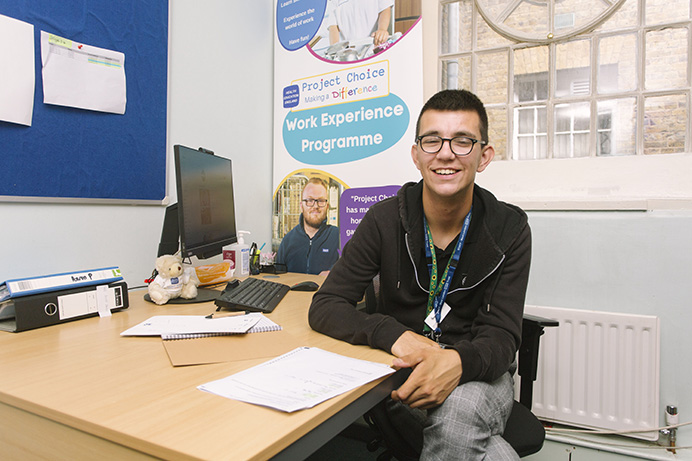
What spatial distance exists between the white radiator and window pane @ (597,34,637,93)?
3.27 ft

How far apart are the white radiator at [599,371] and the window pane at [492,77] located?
3.43ft

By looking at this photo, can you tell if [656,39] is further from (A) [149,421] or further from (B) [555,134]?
(A) [149,421]

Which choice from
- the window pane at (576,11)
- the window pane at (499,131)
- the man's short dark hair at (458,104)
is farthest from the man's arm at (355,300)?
the window pane at (576,11)

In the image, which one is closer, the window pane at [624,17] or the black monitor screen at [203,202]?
the black monitor screen at [203,202]

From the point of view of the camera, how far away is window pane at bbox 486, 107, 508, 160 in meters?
2.06

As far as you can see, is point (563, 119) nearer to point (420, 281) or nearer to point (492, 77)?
point (492, 77)

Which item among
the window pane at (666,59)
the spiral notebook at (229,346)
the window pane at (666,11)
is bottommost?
the spiral notebook at (229,346)

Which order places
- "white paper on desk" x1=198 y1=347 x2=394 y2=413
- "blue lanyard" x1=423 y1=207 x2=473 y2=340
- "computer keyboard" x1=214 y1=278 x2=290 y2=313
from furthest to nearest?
1. "computer keyboard" x1=214 y1=278 x2=290 y2=313
2. "blue lanyard" x1=423 y1=207 x2=473 y2=340
3. "white paper on desk" x1=198 y1=347 x2=394 y2=413

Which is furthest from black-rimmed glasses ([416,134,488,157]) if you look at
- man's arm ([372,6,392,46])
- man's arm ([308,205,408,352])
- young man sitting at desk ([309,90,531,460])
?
man's arm ([372,6,392,46])

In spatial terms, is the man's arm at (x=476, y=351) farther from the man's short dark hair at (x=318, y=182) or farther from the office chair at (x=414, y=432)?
the man's short dark hair at (x=318, y=182)

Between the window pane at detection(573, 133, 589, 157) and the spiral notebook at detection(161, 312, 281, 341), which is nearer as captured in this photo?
the spiral notebook at detection(161, 312, 281, 341)

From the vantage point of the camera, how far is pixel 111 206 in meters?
1.70

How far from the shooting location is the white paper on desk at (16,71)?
135cm

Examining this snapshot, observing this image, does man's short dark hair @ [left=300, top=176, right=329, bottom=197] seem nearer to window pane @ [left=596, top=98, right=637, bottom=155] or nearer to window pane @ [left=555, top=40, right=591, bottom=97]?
window pane @ [left=555, top=40, right=591, bottom=97]
